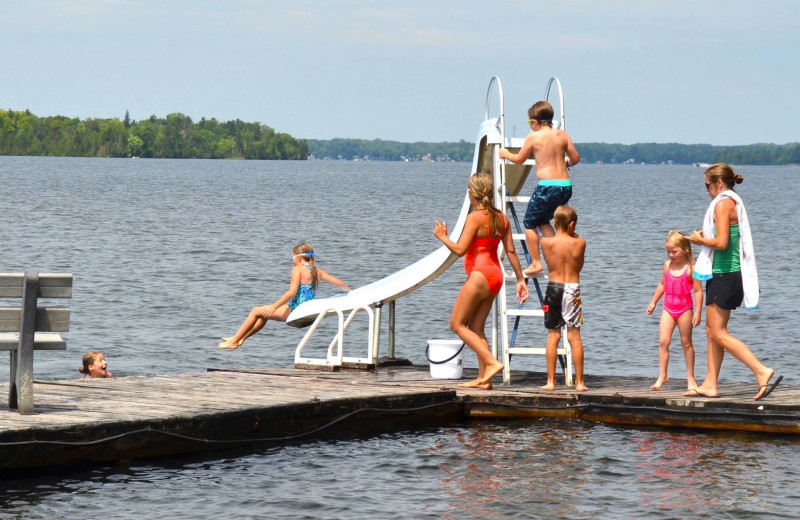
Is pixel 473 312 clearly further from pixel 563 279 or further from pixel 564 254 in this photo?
pixel 564 254

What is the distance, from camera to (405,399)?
1153 cm

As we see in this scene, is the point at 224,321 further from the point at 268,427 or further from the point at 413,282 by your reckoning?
the point at 268,427

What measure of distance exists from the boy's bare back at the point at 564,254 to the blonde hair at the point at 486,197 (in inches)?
18.4

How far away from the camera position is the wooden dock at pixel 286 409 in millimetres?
9484

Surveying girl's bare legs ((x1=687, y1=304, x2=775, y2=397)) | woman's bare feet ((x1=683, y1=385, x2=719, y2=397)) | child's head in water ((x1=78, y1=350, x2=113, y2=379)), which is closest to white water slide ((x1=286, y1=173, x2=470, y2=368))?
child's head in water ((x1=78, y1=350, x2=113, y2=379))

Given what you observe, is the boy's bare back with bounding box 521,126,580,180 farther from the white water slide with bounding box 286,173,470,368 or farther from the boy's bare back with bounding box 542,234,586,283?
the white water slide with bounding box 286,173,470,368

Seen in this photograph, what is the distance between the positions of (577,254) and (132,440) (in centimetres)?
429

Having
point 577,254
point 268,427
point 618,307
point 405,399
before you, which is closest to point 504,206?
point 577,254

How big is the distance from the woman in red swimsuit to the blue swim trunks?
16.8 inches

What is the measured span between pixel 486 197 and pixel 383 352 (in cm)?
996

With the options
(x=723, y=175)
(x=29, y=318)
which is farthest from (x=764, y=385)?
(x=29, y=318)

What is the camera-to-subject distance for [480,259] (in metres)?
11.6

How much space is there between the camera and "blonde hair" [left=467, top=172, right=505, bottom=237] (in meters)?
11.5

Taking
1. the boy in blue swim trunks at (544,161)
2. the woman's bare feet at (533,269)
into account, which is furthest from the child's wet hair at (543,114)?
the woman's bare feet at (533,269)
